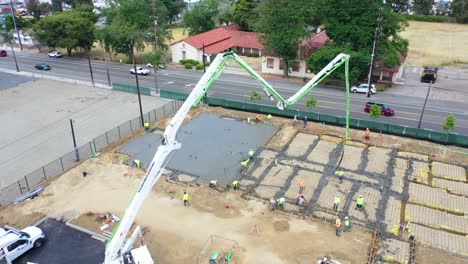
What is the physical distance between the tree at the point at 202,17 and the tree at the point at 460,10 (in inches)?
2891

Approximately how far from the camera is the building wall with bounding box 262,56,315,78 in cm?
6394

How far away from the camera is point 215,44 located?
76.3 metres

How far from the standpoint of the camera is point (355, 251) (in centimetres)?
2547

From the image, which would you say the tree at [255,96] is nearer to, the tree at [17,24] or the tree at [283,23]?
the tree at [283,23]

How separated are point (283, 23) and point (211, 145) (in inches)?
1155

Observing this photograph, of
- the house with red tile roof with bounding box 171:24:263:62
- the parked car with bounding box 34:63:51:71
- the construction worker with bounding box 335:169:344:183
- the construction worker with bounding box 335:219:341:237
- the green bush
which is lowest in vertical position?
the construction worker with bounding box 335:219:341:237

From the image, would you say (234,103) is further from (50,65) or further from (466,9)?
(466,9)

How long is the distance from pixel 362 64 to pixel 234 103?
20461 millimetres

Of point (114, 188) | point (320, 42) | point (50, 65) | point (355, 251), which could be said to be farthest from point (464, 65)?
point (50, 65)

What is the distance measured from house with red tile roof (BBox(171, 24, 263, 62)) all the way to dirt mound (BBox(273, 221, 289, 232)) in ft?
164

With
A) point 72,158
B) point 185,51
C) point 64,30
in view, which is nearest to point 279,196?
point 72,158

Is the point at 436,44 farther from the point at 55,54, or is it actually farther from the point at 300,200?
the point at 55,54

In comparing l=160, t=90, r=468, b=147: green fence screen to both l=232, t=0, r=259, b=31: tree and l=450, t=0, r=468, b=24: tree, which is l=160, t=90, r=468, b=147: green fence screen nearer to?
l=232, t=0, r=259, b=31: tree

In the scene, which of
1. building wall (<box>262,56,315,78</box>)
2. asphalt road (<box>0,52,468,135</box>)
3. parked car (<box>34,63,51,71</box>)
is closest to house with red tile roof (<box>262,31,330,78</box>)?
building wall (<box>262,56,315,78</box>)
